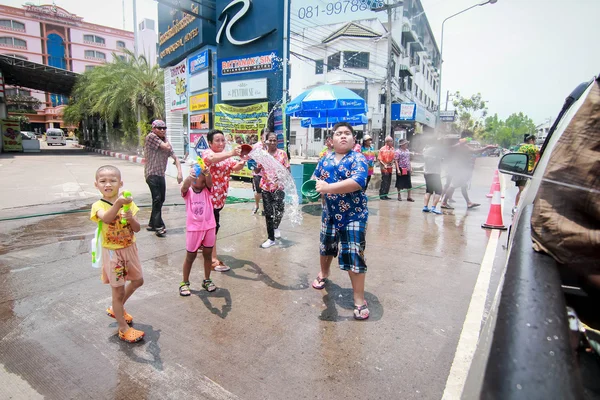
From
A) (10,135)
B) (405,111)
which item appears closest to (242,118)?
(405,111)

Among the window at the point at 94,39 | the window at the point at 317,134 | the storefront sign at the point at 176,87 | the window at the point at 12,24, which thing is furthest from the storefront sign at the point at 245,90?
the window at the point at 94,39

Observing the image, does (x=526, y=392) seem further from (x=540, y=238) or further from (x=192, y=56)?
(x=192, y=56)

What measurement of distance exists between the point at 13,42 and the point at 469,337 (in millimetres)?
65155

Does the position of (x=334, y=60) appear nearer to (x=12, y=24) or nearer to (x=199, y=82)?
(x=199, y=82)

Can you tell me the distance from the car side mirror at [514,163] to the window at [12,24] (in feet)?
214

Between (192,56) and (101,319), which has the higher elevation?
(192,56)

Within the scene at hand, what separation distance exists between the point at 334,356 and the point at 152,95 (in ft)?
76.7

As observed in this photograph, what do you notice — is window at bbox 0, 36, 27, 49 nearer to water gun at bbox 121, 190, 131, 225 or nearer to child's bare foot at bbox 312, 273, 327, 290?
water gun at bbox 121, 190, 131, 225

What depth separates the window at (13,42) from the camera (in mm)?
48506

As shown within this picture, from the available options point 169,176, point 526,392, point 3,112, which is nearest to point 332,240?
point 526,392

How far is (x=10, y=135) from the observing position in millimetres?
26297

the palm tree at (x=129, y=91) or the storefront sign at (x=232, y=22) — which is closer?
the storefront sign at (x=232, y=22)

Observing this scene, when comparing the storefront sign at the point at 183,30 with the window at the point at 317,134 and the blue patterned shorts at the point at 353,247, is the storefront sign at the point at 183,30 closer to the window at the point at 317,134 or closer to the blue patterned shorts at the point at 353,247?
the blue patterned shorts at the point at 353,247

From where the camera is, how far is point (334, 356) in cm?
274
